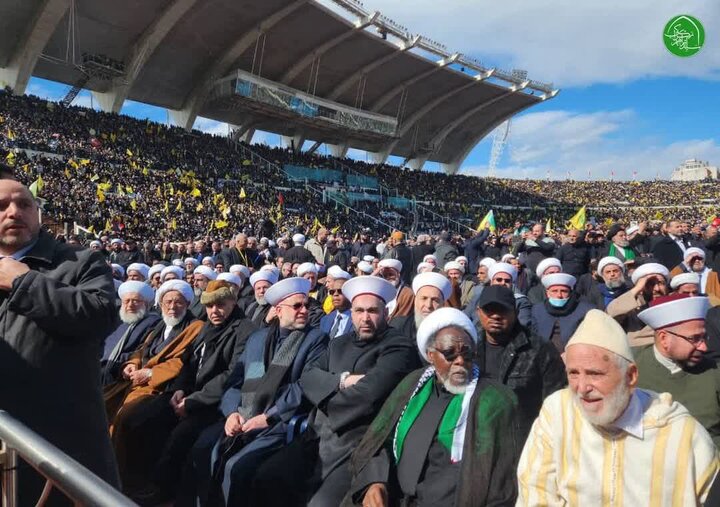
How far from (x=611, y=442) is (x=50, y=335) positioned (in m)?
2.00

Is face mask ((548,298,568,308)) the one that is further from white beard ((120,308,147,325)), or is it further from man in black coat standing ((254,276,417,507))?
white beard ((120,308,147,325))

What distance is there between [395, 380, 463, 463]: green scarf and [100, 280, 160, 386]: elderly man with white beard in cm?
290

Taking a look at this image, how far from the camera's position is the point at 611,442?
1.83 m

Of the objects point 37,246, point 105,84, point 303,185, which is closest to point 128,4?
point 105,84

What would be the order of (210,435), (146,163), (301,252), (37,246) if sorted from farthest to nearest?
(146,163)
(301,252)
(210,435)
(37,246)

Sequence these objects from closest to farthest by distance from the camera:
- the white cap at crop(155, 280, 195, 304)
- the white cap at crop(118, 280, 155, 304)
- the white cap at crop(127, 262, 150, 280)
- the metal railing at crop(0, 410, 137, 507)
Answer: the metal railing at crop(0, 410, 137, 507) < the white cap at crop(155, 280, 195, 304) < the white cap at crop(118, 280, 155, 304) < the white cap at crop(127, 262, 150, 280)

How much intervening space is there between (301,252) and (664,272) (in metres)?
5.67

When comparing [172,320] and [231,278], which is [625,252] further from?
[172,320]

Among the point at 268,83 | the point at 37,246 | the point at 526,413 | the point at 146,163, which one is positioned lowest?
the point at 526,413

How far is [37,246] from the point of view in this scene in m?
2.00

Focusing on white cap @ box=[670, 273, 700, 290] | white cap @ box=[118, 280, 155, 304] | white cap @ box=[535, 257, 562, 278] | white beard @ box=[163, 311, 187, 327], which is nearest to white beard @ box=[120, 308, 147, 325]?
white cap @ box=[118, 280, 155, 304]

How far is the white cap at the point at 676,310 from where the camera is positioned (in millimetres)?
2453

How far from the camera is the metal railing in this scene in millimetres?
1056

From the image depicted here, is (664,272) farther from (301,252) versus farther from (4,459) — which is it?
(301,252)
